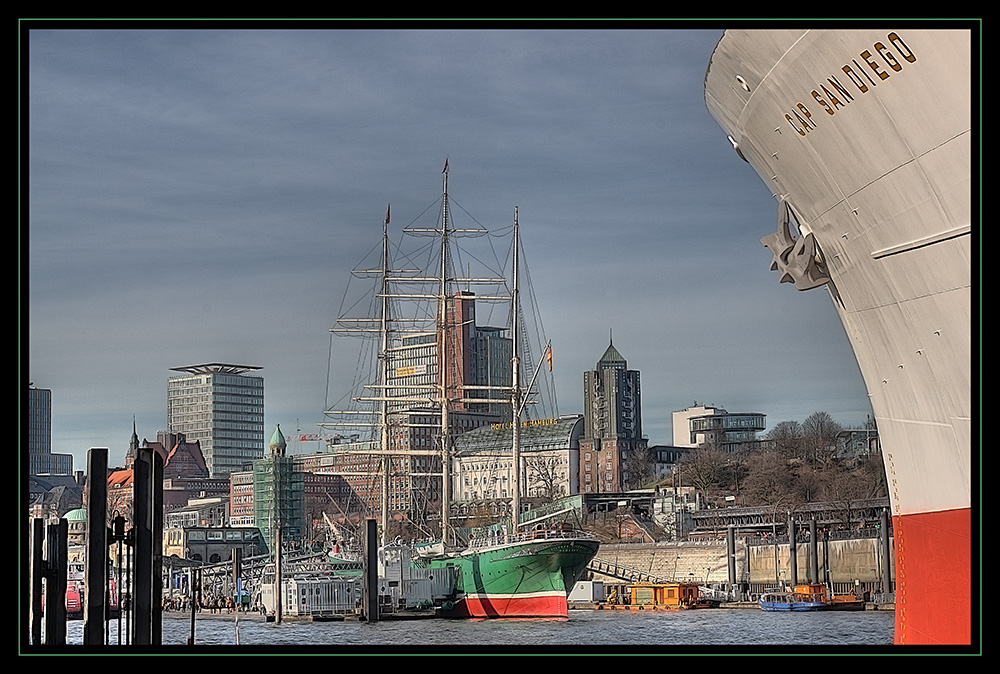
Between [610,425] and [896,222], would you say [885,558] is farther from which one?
[610,425]

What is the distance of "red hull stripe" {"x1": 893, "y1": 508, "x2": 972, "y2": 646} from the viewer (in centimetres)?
912

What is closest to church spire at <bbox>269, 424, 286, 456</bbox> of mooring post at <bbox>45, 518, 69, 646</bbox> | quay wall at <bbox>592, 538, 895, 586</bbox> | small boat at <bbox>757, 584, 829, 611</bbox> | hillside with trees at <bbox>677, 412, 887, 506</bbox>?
hillside with trees at <bbox>677, 412, 887, 506</bbox>

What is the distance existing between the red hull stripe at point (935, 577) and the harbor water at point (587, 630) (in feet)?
84.6

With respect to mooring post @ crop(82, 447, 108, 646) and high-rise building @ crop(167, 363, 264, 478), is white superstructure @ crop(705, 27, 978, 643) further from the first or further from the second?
high-rise building @ crop(167, 363, 264, 478)

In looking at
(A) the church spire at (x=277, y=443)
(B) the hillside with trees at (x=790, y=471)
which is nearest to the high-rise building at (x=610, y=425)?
(B) the hillside with trees at (x=790, y=471)

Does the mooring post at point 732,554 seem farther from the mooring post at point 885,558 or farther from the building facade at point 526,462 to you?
the building facade at point 526,462

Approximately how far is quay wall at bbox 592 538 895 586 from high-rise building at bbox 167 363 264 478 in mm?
117800

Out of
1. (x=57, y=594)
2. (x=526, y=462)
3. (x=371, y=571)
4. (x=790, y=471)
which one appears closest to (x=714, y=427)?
(x=526, y=462)
